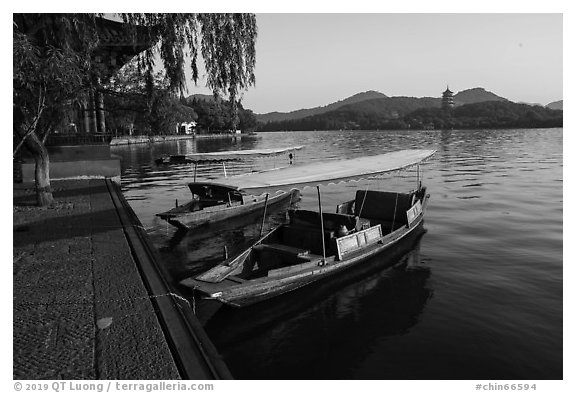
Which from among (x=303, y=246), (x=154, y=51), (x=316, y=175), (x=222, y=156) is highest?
(x=154, y=51)

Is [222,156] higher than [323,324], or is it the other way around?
[222,156]

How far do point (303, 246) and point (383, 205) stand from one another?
5.47 m

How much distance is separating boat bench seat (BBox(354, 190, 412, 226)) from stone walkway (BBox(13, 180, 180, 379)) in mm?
9762

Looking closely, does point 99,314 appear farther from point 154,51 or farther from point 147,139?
point 147,139

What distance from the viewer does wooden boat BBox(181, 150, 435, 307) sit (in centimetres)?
991

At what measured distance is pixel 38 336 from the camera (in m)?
6.45

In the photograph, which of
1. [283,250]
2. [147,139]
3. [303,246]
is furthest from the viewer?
[147,139]

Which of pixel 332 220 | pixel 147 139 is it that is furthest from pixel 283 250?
pixel 147 139

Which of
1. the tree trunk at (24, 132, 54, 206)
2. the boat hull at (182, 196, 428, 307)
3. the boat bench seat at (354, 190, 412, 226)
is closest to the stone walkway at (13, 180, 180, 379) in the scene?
the boat hull at (182, 196, 428, 307)

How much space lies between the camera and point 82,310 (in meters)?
7.31

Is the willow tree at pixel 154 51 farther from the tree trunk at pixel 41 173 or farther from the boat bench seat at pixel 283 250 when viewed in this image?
the boat bench seat at pixel 283 250

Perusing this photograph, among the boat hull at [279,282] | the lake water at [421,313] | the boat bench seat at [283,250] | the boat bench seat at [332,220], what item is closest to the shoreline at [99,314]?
the boat hull at [279,282]

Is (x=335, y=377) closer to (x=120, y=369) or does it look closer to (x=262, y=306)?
(x=262, y=306)

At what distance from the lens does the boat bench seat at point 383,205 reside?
54.9 ft
